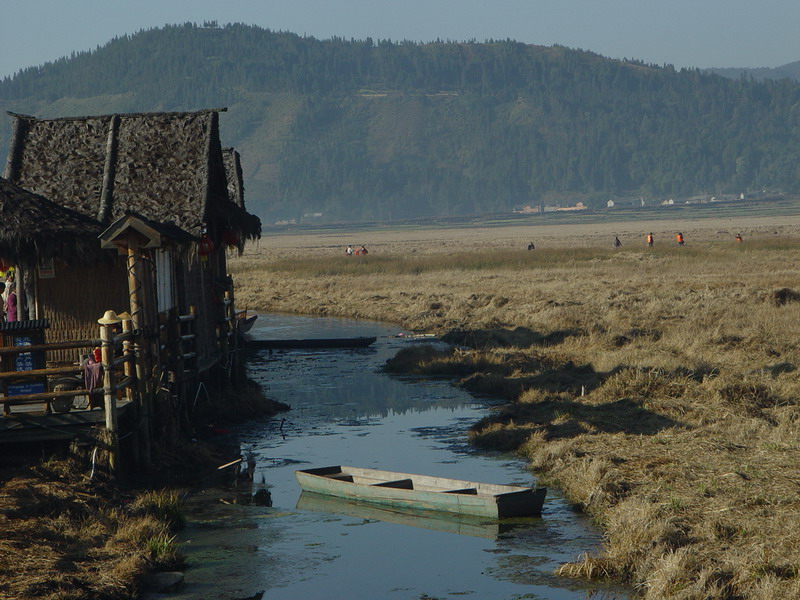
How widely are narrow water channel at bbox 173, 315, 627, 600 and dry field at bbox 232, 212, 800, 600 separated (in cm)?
54

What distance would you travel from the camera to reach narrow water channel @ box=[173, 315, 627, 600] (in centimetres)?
1276

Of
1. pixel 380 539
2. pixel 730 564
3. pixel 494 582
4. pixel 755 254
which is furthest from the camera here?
pixel 755 254

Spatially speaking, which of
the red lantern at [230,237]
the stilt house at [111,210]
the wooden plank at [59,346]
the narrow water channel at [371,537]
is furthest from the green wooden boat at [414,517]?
the red lantern at [230,237]

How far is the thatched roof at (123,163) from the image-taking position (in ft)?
66.3

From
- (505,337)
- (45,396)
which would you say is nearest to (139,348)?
(45,396)

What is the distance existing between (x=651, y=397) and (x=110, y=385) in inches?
416

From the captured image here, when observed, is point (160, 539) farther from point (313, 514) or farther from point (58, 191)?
point (58, 191)

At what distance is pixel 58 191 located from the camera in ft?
67.4

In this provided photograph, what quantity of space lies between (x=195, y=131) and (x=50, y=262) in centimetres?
370

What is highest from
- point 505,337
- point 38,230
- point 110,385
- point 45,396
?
point 38,230

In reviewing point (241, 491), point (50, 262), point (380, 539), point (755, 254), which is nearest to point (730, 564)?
point (380, 539)

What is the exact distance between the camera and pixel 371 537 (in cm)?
1477

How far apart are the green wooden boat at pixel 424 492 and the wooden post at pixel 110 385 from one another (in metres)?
2.60

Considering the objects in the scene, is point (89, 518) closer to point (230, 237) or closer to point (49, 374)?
point (49, 374)
